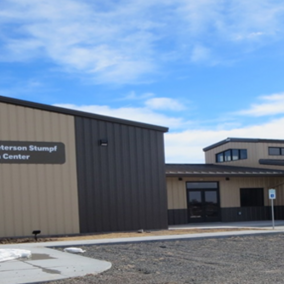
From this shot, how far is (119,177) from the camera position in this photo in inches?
762

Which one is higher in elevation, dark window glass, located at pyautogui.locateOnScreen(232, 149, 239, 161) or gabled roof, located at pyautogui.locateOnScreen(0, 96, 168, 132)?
gabled roof, located at pyautogui.locateOnScreen(0, 96, 168, 132)

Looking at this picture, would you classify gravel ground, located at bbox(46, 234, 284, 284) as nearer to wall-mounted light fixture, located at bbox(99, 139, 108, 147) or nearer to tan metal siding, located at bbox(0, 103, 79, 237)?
tan metal siding, located at bbox(0, 103, 79, 237)

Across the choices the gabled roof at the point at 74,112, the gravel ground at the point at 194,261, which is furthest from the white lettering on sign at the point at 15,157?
the gravel ground at the point at 194,261

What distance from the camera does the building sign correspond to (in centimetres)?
1730

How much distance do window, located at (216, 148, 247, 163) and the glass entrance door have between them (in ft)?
16.3

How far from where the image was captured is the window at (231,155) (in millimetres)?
30875

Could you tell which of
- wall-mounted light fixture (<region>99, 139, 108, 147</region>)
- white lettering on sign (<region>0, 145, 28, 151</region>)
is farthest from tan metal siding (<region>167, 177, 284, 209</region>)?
white lettering on sign (<region>0, 145, 28, 151</region>)

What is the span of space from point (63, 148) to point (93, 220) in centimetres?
303

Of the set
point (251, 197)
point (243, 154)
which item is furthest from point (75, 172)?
point (243, 154)

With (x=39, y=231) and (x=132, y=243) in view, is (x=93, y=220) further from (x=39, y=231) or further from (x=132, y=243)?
(x=132, y=243)

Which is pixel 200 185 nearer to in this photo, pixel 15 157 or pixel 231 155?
pixel 231 155

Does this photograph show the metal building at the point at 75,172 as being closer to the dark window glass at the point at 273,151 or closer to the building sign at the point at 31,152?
the building sign at the point at 31,152

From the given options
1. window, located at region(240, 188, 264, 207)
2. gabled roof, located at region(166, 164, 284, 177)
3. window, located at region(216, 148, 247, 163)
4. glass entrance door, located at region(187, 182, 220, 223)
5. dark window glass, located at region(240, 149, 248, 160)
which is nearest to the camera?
gabled roof, located at region(166, 164, 284, 177)

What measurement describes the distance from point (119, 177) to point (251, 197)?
37.0 feet
